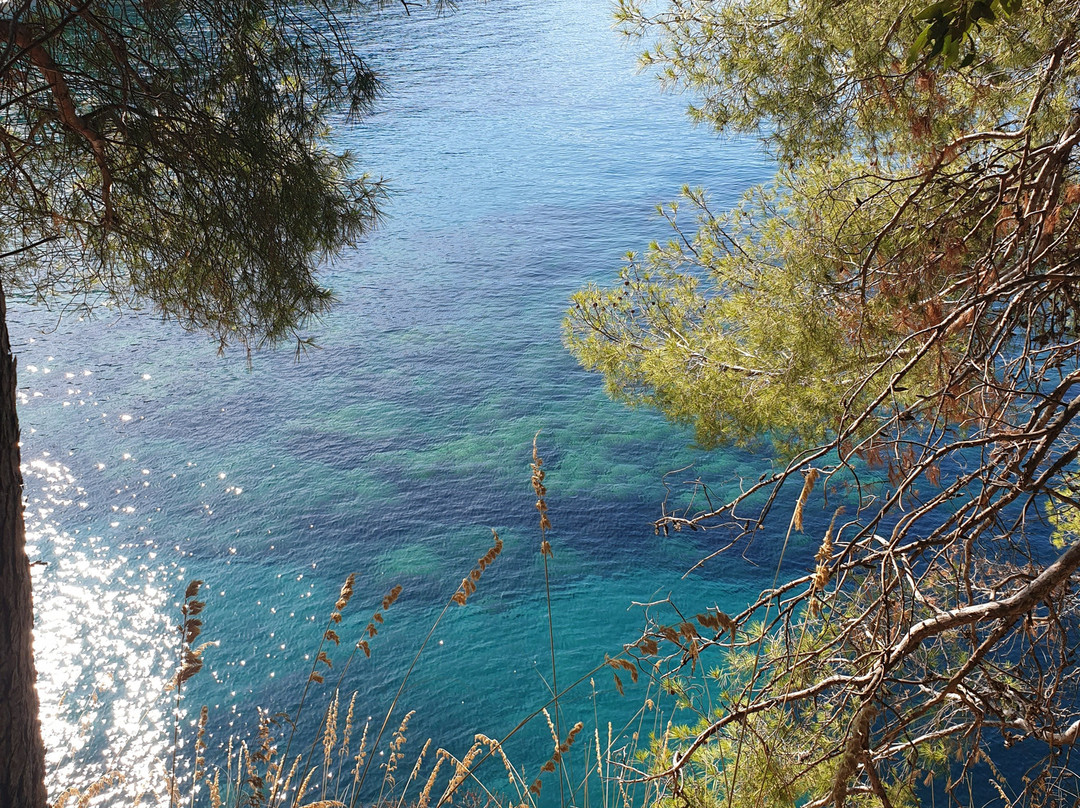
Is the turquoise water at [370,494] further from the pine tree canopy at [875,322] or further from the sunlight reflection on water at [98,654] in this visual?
the pine tree canopy at [875,322]

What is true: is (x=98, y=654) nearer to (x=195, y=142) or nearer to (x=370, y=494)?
(x=370, y=494)

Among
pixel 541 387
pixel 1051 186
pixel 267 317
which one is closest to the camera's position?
pixel 1051 186

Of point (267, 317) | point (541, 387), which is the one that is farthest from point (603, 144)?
point (267, 317)

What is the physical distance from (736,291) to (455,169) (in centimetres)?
1117

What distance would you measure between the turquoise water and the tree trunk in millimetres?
1733

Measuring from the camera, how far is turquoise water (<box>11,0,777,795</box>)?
481 centimetres

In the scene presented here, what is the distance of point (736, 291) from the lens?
13.1 feet

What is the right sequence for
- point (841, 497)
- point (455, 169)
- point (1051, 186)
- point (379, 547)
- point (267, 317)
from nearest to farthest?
point (1051, 186) → point (267, 317) → point (379, 547) → point (841, 497) → point (455, 169)

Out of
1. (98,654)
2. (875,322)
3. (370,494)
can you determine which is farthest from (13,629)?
(370,494)

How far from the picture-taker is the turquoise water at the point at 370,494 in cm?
481

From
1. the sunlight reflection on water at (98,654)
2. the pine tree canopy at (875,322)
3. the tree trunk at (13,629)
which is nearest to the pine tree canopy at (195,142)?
the tree trunk at (13,629)

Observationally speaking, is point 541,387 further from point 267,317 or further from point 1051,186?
point 1051,186

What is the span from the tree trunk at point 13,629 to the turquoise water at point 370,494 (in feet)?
5.68

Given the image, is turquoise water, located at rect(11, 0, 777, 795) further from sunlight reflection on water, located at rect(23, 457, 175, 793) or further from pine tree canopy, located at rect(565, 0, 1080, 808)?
pine tree canopy, located at rect(565, 0, 1080, 808)
